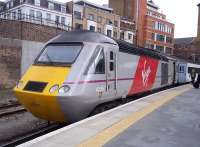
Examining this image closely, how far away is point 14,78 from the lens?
22.6 metres

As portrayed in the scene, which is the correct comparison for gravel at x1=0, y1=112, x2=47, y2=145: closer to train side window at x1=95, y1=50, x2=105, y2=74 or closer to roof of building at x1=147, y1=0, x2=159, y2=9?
train side window at x1=95, y1=50, x2=105, y2=74

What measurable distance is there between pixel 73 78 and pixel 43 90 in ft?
3.18

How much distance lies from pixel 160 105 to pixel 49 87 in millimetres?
5085

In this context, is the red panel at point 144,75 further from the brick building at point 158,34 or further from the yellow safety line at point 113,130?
the brick building at point 158,34

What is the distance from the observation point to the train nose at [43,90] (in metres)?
9.02

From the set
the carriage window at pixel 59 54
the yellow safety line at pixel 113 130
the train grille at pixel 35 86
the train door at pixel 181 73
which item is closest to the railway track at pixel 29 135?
the train grille at pixel 35 86

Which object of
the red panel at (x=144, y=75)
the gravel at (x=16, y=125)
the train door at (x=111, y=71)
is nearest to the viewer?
the gravel at (x=16, y=125)

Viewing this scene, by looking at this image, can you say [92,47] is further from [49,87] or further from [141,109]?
[141,109]

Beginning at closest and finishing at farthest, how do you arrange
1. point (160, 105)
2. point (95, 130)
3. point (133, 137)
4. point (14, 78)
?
point (133, 137) < point (95, 130) < point (160, 105) < point (14, 78)

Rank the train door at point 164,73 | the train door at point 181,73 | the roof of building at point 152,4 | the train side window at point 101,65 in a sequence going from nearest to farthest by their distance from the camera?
the train side window at point 101,65
the train door at point 164,73
the train door at point 181,73
the roof of building at point 152,4

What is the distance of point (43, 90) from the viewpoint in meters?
9.11

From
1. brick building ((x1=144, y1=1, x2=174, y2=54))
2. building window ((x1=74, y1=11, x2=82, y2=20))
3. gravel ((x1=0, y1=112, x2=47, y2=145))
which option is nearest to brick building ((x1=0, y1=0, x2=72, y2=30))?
building window ((x1=74, y1=11, x2=82, y2=20))

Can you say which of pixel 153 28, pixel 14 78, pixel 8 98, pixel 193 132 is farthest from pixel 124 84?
pixel 153 28

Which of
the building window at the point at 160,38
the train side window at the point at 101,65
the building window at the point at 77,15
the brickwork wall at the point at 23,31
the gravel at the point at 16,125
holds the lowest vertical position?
the gravel at the point at 16,125
